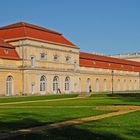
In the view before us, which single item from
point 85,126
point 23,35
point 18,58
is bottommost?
point 85,126

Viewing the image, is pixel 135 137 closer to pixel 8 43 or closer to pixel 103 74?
pixel 8 43

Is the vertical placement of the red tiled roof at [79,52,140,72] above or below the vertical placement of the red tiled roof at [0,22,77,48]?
below

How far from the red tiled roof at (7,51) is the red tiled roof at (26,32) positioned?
2.39 meters

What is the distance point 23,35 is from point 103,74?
26.9m

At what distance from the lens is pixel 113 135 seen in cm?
1160

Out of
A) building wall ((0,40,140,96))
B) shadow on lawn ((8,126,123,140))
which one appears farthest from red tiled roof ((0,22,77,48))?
shadow on lawn ((8,126,123,140))

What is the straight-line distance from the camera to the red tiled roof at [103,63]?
70562 mm

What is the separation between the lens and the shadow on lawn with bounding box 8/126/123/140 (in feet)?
36.4

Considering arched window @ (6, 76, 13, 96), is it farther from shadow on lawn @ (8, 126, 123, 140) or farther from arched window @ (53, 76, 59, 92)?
shadow on lawn @ (8, 126, 123, 140)

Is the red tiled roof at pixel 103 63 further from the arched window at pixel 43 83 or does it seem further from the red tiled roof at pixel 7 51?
the red tiled roof at pixel 7 51

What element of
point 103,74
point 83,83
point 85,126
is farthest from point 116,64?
point 85,126

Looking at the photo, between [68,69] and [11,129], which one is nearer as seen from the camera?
[11,129]

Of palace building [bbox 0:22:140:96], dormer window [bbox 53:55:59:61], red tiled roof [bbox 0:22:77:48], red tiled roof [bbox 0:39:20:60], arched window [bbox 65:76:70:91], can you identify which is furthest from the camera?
arched window [bbox 65:76:70:91]

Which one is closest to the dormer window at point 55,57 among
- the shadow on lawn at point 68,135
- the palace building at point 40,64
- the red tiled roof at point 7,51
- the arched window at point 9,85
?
the palace building at point 40,64
